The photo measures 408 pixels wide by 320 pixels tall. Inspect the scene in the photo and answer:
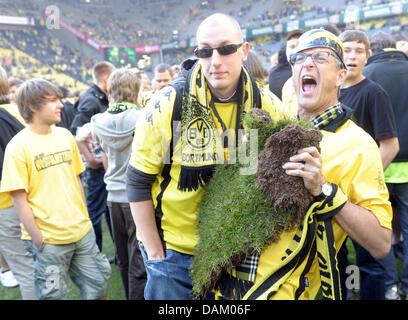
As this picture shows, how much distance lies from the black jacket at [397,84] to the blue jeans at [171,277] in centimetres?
233

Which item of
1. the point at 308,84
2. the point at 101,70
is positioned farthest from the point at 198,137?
the point at 101,70

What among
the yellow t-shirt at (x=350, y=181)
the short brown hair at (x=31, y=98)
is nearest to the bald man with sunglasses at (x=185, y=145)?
the yellow t-shirt at (x=350, y=181)

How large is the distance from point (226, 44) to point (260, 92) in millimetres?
365

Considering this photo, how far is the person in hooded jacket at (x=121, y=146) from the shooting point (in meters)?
3.15

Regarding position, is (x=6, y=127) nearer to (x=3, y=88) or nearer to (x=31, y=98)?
Answer: (x=3, y=88)

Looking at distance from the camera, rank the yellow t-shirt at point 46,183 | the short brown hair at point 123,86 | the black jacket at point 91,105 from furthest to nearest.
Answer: the black jacket at point 91,105 → the short brown hair at point 123,86 → the yellow t-shirt at point 46,183

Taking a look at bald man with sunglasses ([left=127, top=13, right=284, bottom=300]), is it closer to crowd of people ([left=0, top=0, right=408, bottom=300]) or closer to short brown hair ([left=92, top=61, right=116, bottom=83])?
crowd of people ([left=0, top=0, right=408, bottom=300])

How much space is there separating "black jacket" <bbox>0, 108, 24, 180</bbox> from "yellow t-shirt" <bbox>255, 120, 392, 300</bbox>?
2988mm

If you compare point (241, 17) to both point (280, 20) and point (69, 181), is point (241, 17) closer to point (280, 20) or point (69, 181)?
point (280, 20)

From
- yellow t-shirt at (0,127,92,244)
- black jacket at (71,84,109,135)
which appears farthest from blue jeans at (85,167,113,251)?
yellow t-shirt at (0,127,92,244)

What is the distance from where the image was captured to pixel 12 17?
26609mm

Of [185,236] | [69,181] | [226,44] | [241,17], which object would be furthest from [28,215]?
[241,17]

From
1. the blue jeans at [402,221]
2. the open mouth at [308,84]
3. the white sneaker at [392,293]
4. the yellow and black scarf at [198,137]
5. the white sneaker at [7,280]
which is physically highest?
the open mouth at [308,84]

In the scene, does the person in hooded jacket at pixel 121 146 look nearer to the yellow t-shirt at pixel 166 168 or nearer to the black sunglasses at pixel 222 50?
the yellow t-shirt at pixel 166 168
